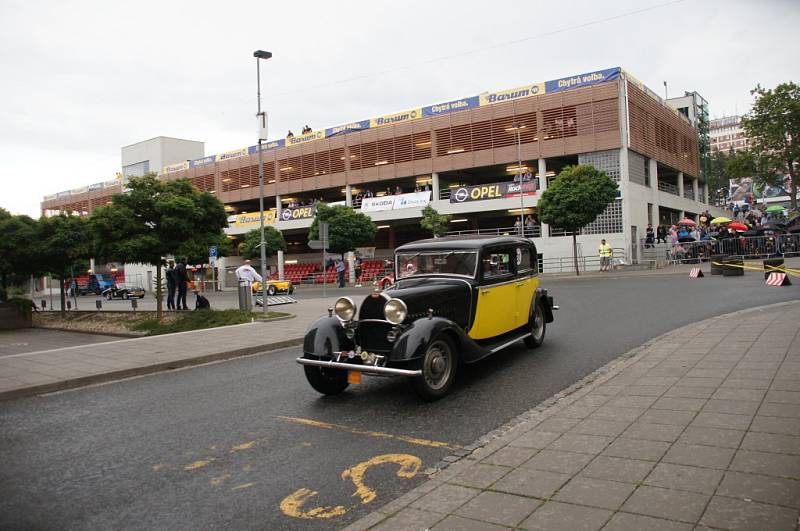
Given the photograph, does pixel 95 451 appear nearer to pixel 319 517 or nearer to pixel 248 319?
pixel 319 517

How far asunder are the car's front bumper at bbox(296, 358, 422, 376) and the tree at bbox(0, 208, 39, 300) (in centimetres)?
1637

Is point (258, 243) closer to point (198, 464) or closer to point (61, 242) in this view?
point (61, 242)

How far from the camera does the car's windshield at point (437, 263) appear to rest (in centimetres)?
677

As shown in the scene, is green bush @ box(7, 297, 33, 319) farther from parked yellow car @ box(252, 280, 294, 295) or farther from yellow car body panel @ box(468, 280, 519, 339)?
yellow car body panel @ box(468, 280, 519, 339)

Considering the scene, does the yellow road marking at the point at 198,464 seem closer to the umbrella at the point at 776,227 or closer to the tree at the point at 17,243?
the tree at the point at 17,243

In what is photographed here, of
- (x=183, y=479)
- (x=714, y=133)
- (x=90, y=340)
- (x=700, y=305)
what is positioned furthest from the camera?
(x=714, y=133)

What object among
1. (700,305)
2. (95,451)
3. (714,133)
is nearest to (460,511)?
(95,451)

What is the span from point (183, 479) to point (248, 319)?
10134 mm

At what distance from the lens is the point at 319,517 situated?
3.11 meters

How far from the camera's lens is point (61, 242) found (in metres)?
17.8

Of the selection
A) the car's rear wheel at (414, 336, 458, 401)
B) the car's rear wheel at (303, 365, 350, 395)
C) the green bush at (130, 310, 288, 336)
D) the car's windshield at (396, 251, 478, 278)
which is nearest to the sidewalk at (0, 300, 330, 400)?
the green bush at (130, 310, 288, 336)

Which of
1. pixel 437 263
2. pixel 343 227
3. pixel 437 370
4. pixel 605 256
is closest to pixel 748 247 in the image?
pixel 605 256

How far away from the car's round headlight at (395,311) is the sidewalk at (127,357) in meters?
4.33

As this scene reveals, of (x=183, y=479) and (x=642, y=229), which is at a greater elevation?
(x=642, y=229)
